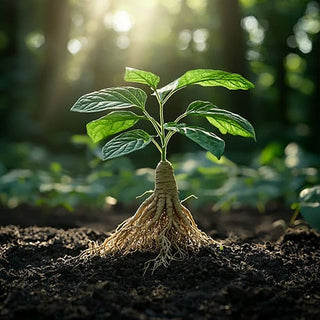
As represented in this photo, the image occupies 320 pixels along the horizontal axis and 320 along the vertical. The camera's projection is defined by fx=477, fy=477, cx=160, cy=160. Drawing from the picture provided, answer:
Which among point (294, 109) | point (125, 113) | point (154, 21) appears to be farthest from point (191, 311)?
point (294, 109)

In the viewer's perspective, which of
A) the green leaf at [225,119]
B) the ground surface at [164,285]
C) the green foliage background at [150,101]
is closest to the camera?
the ground surface at [164,285]

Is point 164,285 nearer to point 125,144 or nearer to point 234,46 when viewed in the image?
point 125,144

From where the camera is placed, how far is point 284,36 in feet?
65.7

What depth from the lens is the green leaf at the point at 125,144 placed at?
214cm

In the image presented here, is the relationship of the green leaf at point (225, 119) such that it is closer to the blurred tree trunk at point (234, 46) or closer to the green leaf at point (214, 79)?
the green leaf at point (214, 79)

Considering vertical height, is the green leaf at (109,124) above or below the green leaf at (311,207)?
above

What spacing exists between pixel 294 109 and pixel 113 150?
86.5 ft

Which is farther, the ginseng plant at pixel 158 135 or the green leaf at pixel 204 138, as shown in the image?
the ginseng plant at pixel 158 135

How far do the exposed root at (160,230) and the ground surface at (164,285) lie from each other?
9cm

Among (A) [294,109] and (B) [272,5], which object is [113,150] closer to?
(B) [272,5]

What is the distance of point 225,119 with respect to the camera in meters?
2.33

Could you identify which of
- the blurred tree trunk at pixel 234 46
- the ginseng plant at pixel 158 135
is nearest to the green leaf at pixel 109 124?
the ginseng plant at pixel 158 135

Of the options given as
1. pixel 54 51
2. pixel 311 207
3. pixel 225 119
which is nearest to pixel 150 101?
pixel 54 51

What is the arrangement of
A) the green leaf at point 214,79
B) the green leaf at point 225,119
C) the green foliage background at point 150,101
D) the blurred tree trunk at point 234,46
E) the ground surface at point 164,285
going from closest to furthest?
the ground surface at point 164,285, the green leaf at point 225,119, the green leaf at point 214,79, the green foliage background at point 150,101, the blurred tree trunk at point 234,46
